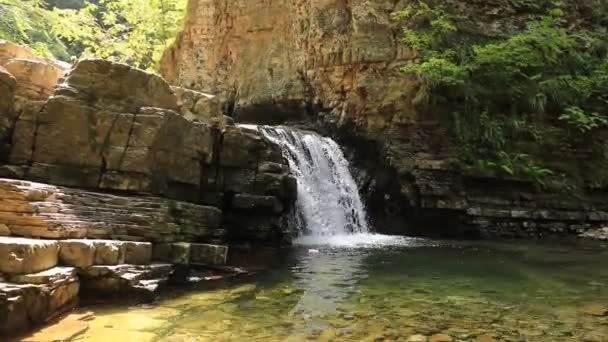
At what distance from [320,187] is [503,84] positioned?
22.3ft

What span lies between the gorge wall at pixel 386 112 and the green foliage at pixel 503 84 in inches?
20.5

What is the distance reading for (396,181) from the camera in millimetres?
13617

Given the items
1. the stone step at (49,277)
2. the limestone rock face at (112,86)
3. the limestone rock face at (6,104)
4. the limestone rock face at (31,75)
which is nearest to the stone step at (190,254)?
the stone step at (49,277)

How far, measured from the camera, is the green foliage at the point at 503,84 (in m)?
13.7

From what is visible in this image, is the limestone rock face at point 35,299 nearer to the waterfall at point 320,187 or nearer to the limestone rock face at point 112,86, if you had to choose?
the limestone rock face at point 112,86

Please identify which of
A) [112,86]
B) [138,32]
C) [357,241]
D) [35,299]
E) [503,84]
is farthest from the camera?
[138,32]

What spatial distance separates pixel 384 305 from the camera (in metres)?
5.65

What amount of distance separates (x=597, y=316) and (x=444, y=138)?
9.18 meters

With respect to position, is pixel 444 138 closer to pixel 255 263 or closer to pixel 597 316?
pixel 255 263

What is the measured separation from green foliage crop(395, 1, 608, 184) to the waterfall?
3322 mm

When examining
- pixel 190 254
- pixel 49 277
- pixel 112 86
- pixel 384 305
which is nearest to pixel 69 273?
pixel 49 277

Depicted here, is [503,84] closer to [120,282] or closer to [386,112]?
[386,112]

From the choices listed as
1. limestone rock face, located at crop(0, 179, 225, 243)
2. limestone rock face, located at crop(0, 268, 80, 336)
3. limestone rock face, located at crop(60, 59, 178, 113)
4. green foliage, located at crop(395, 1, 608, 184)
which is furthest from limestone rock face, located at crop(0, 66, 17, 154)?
green foliage, located at crop(395, 1, 608, 184)

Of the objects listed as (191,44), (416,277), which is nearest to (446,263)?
(416,277)
